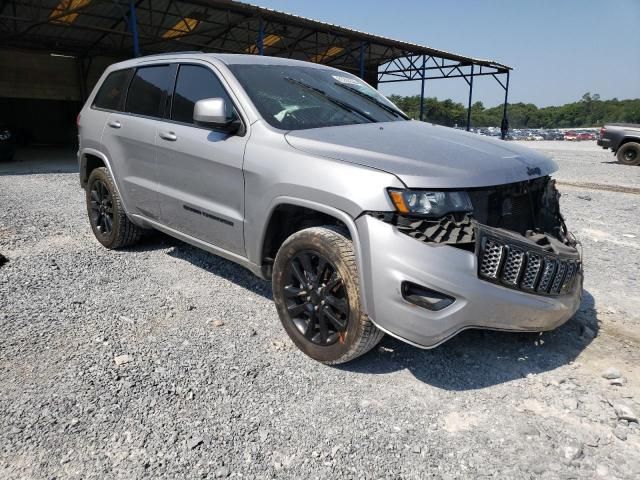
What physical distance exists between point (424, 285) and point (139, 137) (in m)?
2.85

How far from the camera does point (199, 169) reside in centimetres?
349

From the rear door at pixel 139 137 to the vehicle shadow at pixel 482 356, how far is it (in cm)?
224

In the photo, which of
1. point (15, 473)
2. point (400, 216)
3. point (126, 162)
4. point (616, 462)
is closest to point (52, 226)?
point (126, 162)

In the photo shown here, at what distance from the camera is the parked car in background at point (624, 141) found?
47.9 feet

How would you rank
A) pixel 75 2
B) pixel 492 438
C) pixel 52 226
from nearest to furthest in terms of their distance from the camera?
pixel 492 438, pixel 52 226, pixel 75 2

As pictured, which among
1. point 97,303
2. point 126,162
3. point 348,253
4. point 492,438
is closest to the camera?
point 492,438

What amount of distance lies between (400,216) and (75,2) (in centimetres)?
1665

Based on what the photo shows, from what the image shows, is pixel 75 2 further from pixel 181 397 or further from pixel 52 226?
pixel 181 397

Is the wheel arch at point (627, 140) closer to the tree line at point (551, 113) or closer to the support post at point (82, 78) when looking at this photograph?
the support post at point (82, 78)

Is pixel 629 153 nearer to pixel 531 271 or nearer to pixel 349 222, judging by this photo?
pixel 531 271

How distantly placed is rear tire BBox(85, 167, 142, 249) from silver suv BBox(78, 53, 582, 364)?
0.57 meters

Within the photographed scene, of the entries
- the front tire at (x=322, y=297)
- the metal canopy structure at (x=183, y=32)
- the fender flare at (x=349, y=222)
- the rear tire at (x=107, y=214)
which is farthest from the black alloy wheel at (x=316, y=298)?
the metal canopy structure at (x=183, y=32)

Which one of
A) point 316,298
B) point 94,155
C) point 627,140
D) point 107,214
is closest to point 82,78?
point 94,155

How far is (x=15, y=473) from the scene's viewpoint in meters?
2.02
